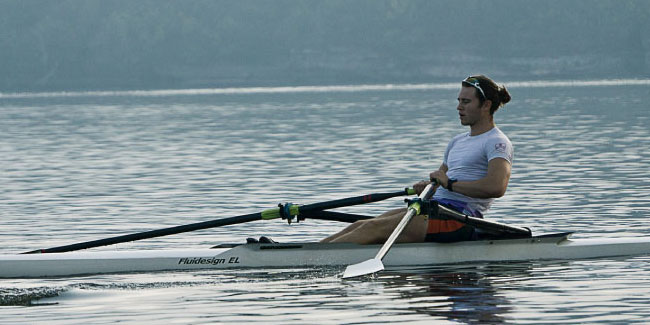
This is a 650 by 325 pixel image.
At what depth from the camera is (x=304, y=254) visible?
520 inches

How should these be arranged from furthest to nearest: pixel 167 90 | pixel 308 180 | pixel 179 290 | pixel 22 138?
pixel 167 90 < pixel 22 138 < pixel 308 180 < pixel 179 290

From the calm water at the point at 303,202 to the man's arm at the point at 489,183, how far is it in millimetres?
760

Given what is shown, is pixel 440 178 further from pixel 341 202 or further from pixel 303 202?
pixel 303 202

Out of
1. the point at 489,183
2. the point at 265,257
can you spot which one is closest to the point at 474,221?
the point at 489,183

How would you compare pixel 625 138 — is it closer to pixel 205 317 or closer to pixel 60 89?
pixel 205 317

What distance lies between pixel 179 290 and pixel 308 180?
13.7 m

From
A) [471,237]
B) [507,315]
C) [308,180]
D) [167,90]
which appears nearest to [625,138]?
[308,180]

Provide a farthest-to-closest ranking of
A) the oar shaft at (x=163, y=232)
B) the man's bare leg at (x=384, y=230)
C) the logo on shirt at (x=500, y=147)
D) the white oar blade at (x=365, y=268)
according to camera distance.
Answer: the oar shaft at (x=163, y=232) < the man's bare leg at (x=384, y=230) < the logo on shirt at (x=500, y=147) < the white oar blade at (x=365, y=268)

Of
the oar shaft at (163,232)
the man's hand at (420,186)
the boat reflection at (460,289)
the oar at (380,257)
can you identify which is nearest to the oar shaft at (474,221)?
the oar at (380,257)

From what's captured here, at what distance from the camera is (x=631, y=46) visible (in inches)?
7657

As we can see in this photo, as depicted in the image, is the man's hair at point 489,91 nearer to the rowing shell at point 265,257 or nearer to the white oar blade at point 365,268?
the rowing shell at point 265,257

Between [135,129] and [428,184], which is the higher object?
[428,184]

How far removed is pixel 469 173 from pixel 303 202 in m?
9.33

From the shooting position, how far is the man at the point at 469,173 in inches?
488
